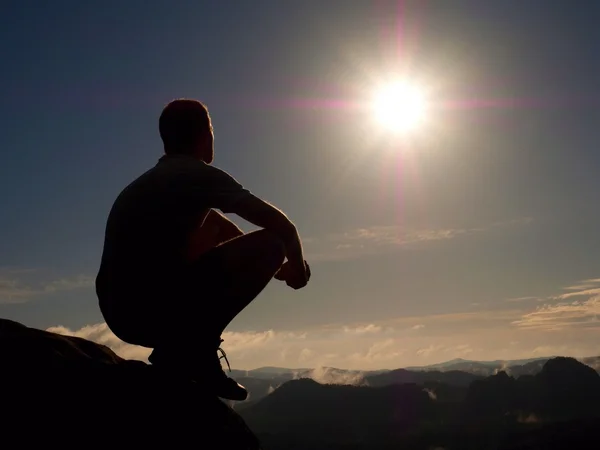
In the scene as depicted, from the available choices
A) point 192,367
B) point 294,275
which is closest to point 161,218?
point 192,367

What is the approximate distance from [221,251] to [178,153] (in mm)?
1351

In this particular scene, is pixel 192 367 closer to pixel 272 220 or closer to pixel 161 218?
pixel 161 218

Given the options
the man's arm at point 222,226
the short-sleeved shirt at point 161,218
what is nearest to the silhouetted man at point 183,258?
the short-sleeved shirt at point 161,218

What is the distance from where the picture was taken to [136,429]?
5379 millimetres

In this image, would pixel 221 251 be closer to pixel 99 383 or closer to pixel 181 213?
pixel 181 213

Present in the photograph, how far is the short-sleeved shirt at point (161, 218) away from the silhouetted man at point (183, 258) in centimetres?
1

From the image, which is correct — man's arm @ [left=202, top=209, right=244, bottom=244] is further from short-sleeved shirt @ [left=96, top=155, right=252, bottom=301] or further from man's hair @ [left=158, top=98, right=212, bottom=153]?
short-sleeved shirt @ [left=96, top=155, right=252, bottom=301]

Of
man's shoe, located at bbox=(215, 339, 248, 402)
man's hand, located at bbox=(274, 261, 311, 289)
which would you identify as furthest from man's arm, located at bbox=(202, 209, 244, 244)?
man's shoe, located at bbox=(215, 339, 248, 402)

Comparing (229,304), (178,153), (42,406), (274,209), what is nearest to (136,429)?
(42,406)

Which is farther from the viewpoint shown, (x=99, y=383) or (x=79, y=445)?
(x=99, y=383)

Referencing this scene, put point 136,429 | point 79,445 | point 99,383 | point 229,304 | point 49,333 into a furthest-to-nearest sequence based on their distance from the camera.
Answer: point 49,333 < point 229,304 < point 99,383 < point 136,429 < point 79,445

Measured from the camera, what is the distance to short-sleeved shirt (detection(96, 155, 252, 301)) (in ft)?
19.0

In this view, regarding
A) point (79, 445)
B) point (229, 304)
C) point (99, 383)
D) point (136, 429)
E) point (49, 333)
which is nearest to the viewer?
point (79, 445)

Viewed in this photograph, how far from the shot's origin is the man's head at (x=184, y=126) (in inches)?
250
